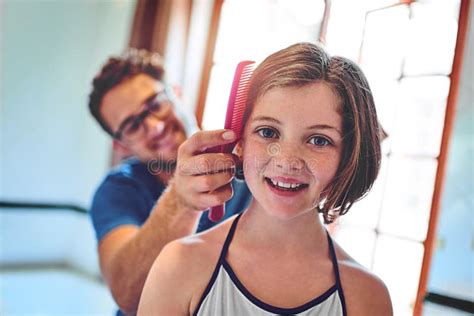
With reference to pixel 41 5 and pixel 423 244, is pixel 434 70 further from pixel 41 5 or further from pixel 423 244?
pixel 41 5

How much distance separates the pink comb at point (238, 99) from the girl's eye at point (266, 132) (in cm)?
2

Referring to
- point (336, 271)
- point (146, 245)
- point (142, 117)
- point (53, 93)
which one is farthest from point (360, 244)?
point (53, 93)

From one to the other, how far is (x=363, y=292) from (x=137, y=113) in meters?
0.48

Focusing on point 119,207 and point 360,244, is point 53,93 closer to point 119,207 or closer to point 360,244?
point 119,207

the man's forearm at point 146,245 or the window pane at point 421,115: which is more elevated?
the window pane at point 421,115

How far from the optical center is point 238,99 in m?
0.44

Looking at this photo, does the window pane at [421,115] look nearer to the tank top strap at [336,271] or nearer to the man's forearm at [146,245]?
the tank top strap at [336,271]

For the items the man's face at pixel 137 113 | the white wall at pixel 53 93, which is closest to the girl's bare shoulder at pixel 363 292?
the man's face at pixel 137 113

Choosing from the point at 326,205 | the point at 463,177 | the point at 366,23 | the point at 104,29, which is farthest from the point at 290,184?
the point at 104,29

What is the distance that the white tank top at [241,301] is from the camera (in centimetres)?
41

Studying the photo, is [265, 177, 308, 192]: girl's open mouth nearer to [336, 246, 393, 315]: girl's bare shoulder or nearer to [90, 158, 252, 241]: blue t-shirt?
[336, 246, 393, 315]: girl's bare shoulder

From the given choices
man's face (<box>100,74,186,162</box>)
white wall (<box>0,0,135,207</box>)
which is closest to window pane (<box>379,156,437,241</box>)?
man's face (<box>100,74,186,162</box>)

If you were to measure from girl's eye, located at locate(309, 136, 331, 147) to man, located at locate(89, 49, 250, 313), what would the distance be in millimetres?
75

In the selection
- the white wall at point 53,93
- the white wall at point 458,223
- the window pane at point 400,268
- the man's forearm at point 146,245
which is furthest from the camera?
the white wall at point 53,93
